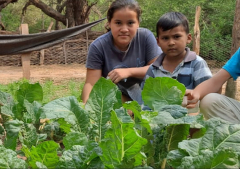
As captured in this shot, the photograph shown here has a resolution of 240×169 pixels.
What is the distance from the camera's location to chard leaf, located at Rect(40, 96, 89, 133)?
0.83m

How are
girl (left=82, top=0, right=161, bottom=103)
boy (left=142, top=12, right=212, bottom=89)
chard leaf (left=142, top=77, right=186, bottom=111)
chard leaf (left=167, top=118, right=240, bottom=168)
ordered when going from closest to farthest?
A: 1. chard leaf (left=167, top=118, right=240, bottom=168)
2. chard leaf (left=142, top=77, right=186, bottom=111)
3. boy (left=142, top=12, right=212, bottom=89)
4. girl (left=82, top=0, right=161, bottom=103)

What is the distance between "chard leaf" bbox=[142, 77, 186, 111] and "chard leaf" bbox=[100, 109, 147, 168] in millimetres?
225

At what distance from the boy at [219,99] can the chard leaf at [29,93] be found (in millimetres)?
796

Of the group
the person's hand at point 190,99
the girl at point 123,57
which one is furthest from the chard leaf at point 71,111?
the girl at point 123,57

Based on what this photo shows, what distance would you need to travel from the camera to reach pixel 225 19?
1321 centimetres

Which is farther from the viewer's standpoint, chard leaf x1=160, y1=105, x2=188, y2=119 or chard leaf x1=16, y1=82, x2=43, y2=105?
chard leaf x1=16, y1=82, x2=43, y2=105

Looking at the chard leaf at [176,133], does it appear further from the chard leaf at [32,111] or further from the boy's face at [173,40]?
the boy's face at [173,40]

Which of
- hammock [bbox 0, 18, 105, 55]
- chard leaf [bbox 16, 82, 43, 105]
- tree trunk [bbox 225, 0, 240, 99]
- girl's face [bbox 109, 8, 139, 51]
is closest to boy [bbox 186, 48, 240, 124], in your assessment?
girl's face [bbox 109, 8, 139, 51]

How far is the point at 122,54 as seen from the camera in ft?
7.87

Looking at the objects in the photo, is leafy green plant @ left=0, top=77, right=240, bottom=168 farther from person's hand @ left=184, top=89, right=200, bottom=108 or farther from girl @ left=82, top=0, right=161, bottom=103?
girl @ left=82, top=0, right=161, bottom=103

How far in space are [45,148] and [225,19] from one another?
13432mm

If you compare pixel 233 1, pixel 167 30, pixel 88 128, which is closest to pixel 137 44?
pixel 167 30

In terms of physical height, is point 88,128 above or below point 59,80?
above

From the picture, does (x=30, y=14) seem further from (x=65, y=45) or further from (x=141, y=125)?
(x=141, y=125)
